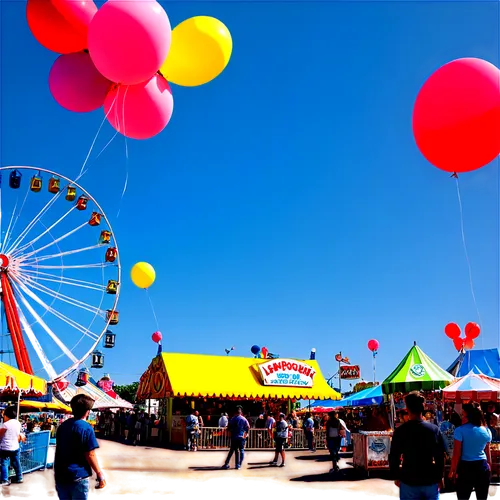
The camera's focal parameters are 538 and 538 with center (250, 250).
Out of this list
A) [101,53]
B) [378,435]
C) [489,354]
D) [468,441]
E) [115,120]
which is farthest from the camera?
[489,354]

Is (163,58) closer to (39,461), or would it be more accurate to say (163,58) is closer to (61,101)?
(61,101)

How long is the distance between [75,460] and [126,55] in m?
4.50

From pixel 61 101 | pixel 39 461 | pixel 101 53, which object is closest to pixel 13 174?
pixel 39 461

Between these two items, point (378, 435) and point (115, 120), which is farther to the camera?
point (378, 435)

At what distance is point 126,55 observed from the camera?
6.41 metres

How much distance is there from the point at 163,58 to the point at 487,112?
158 inches

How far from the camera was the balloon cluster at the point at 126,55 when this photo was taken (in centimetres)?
636

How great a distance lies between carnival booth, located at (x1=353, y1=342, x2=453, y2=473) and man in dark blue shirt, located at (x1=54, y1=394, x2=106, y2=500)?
7.07 meters

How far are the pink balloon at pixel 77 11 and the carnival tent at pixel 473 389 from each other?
9.73m

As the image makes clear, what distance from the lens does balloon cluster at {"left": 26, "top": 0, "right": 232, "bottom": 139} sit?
250 inches

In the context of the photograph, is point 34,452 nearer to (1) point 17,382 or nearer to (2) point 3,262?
(1) point 17,382

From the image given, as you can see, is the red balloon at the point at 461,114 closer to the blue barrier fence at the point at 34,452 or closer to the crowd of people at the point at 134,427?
the blue barrier fence at the point at 34,452

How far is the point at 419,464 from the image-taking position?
4035mm

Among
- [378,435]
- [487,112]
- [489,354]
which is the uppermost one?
[487,112]
